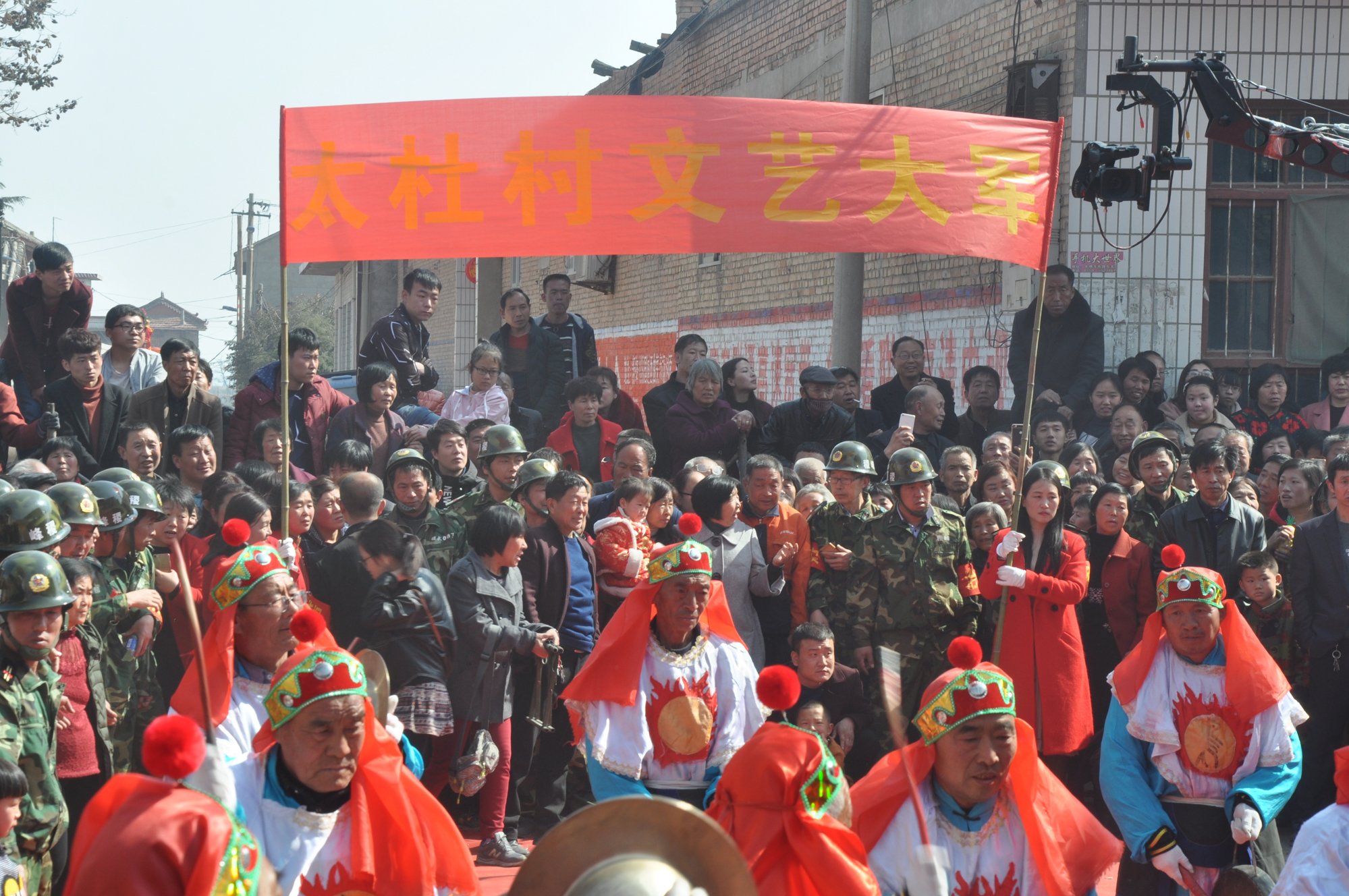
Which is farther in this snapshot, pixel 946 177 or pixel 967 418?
pixel 967 418

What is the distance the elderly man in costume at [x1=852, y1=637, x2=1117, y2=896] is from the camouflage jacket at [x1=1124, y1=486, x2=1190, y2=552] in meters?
3.39

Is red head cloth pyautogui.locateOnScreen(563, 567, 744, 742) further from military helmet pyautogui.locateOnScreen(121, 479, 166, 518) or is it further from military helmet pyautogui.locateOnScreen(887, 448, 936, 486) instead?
military helmet pyautogui.locateOnScreen(121, 479, 166, 518)

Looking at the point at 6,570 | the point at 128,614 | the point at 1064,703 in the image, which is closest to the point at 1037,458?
the point at 1064,703

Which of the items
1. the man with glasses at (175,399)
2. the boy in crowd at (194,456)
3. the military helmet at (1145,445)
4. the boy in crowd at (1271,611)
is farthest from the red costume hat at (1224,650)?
the man with glasses at (175,399)

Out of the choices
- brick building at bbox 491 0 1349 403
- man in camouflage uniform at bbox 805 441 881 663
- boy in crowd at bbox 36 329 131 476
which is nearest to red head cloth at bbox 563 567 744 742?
man in camouflage uniform at bbox 805 441 881 663

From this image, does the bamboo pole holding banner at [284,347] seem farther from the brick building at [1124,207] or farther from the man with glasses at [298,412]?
the brick building at [1124,207]

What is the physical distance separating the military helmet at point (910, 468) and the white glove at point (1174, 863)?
2529mm

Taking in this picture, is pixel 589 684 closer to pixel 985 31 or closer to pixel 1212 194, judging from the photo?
pixel 1212 194

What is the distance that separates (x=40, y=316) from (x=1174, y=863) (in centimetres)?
750

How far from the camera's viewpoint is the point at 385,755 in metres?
3.93

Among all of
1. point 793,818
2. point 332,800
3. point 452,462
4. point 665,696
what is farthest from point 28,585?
point 452,462

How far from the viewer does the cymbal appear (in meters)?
2.88

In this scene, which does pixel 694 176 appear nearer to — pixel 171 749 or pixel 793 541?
pixel 793 541

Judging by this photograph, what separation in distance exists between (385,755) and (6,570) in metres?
1.90
